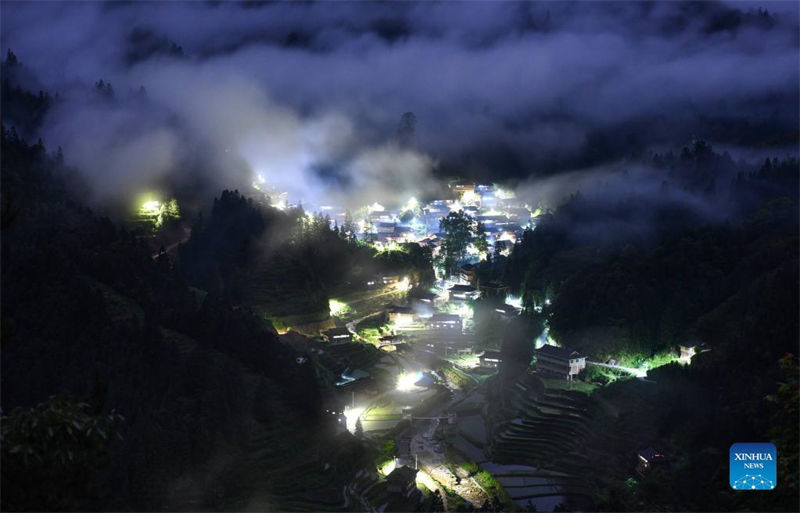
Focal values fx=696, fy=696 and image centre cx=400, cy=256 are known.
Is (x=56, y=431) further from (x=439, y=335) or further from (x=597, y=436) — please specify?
(x=439, y=335)

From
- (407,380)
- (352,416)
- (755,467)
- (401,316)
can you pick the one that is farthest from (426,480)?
(401,316)

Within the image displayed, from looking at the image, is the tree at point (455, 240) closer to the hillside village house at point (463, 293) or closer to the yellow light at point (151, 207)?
the hillside village house at point (463, 293)

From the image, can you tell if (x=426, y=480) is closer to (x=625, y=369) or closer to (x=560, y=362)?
(x=560, y=362)

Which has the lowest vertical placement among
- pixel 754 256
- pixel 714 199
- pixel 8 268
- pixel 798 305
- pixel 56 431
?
pixel 56 431

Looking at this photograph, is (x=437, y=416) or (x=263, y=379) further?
(x=437, y=416)

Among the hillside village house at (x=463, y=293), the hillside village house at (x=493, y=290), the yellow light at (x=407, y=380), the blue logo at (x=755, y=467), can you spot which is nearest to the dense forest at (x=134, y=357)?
the yellow light at (x=407, y=380)

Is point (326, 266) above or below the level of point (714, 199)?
below

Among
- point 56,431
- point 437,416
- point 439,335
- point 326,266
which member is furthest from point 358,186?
point 56,431

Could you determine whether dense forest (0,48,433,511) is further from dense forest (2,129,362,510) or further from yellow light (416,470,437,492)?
yellow light (416,470,437,492)
